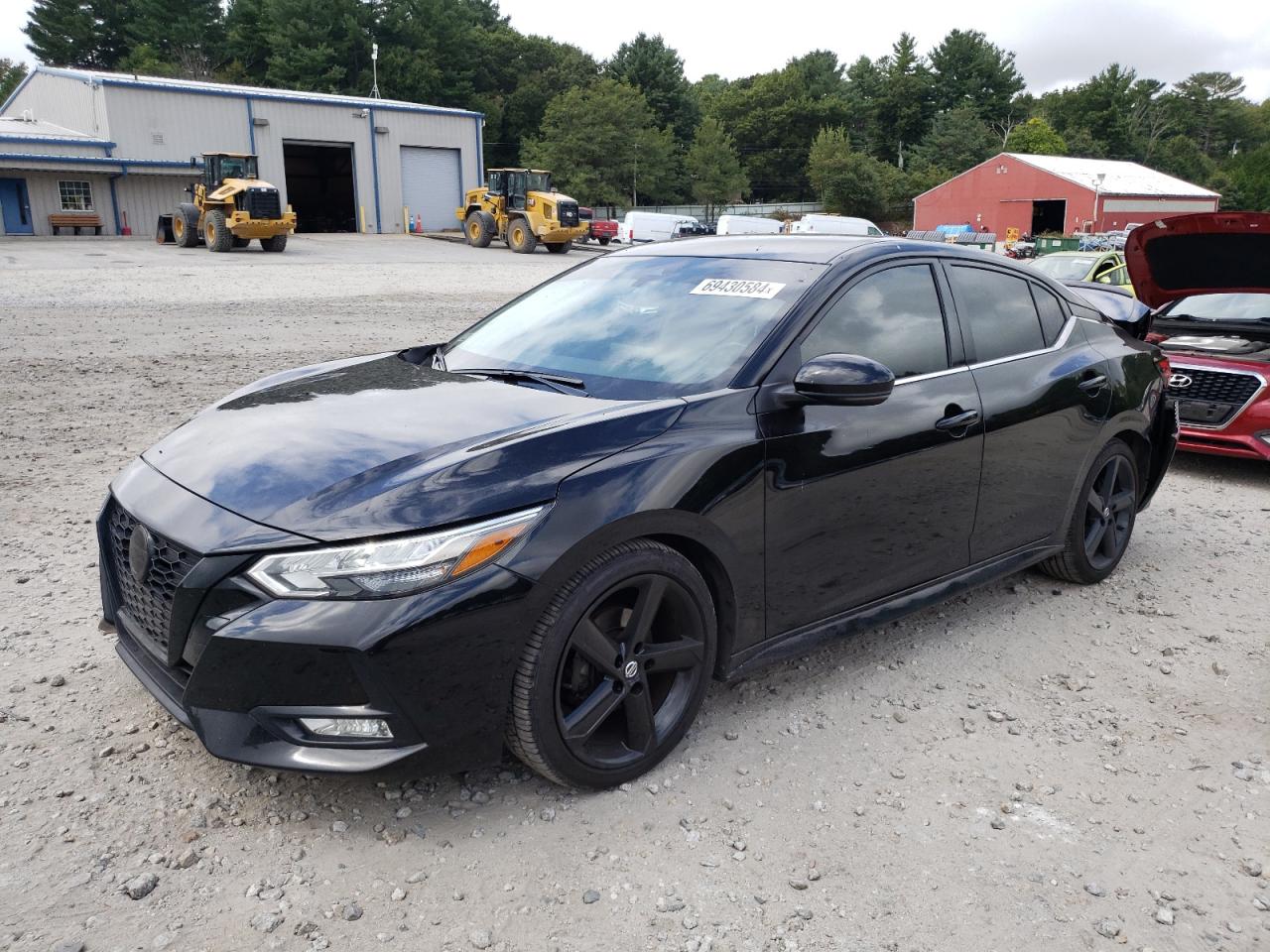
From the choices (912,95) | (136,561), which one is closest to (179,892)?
(136,561)

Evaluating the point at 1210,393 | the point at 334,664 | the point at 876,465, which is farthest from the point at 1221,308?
the point at 334,664

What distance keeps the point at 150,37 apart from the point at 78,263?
55789 millimetres

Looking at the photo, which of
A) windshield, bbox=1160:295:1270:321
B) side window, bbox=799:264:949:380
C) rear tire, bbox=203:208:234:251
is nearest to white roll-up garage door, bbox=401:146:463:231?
rear tire, bbox=203:208:234:251

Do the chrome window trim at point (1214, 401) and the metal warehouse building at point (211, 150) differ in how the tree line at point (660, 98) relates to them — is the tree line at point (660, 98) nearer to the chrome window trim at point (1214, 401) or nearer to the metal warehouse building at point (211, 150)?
the metal warehouse building at point (211, 150)

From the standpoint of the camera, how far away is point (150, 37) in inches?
2707

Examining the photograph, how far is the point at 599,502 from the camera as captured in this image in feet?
9.16

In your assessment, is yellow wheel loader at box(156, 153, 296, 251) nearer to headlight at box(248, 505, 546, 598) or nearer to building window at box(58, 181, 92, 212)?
building window at box(58, 181, 92, 212)

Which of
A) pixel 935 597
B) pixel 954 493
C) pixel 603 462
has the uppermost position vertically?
pixel 603 462

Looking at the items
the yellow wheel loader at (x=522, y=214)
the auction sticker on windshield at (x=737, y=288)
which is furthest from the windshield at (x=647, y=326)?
the yellow wheel loader at (x=522, y=214)

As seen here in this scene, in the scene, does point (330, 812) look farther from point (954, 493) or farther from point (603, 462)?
point (954, 493)

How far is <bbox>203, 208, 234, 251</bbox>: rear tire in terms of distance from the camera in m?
27.4

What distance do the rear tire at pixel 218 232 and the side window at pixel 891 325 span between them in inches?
1062

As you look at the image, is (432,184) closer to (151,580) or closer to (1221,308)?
(1221,308)

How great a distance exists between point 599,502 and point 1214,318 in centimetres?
672
